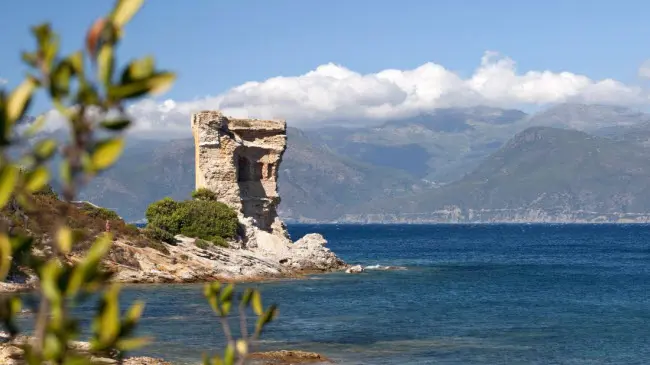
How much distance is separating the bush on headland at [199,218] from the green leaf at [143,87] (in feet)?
192

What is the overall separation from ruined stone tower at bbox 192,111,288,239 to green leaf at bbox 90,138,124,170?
6375 cm

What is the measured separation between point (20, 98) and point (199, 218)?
61300 millimetres

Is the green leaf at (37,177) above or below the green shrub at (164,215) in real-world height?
above

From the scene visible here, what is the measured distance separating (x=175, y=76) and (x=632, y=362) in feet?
94.5

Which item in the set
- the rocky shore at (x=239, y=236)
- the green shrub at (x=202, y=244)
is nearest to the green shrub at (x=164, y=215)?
the rocky shore at (x=239, y=236)

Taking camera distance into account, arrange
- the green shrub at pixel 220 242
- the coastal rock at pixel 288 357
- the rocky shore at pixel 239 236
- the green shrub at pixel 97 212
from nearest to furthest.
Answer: the coastal rock at pixel 288 357, the rocky shore at pixel 239 236, the green shrub at pixel 220 242, the green shrub at pixel 97 212

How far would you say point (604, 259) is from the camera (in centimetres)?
9644

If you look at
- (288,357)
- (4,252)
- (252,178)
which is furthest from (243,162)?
(4,252)

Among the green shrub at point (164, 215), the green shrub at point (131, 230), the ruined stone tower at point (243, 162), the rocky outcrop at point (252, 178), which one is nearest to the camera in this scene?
the green shrub at point (131, 230)

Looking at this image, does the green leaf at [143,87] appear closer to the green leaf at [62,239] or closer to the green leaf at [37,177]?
the green leaf at [37,177]

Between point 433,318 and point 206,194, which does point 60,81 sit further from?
point 206,194

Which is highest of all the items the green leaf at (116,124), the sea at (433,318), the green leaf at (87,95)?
the green leaf at (87,95)

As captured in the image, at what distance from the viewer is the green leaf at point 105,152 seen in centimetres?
387

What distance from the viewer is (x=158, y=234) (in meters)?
60.1
